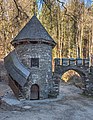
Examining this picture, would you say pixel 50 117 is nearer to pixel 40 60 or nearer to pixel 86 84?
pixel 40 60

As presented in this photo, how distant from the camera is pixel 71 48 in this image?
40031 mm

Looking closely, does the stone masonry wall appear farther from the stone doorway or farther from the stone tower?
the stone doorway

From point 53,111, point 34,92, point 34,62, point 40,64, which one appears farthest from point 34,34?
point 53,111

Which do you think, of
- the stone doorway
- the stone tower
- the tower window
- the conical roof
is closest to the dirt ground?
the stone doorway

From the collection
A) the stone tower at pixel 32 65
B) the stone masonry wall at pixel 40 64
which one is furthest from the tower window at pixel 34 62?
the stone masonry wall at pixel 40 64

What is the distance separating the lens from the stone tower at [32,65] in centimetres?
1881

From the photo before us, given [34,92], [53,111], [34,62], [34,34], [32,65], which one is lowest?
[53,111]

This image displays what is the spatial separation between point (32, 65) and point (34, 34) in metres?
2.70

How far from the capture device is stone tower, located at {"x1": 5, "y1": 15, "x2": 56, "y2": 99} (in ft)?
61.7

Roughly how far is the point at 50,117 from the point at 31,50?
24.9 feet

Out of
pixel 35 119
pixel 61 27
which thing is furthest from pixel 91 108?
pixel 61 27

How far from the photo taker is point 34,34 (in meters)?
19.4

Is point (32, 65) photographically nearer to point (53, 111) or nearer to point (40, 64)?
point (40, 64)

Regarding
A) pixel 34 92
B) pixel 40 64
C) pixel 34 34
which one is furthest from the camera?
pixel 34 34
